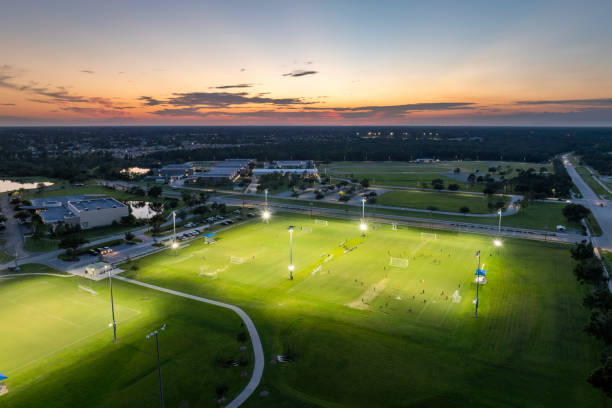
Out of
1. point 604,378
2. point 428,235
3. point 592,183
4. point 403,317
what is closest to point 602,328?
point 604,378

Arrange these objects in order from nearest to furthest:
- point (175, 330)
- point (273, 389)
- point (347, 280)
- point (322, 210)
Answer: point (273, 389) → point (175, 330) → point (347, 280) → point (322, 210)

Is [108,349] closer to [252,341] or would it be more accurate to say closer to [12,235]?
[252,341]

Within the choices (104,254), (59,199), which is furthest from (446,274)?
(59,199)

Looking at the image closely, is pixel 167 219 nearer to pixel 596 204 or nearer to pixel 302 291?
pixel 302 291

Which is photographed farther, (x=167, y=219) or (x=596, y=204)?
(x=596, y=204)

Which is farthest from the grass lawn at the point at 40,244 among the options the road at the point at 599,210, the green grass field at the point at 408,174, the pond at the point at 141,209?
the green grass field at the point at 408,174

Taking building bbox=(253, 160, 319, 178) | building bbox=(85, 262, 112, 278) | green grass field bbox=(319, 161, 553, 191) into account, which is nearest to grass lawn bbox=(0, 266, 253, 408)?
building bbox=(85, 262, 112, 278)
